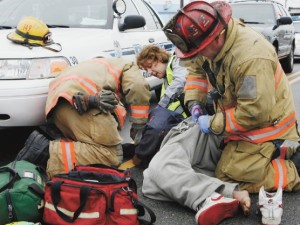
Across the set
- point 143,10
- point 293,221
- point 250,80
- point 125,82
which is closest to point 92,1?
point 143,10

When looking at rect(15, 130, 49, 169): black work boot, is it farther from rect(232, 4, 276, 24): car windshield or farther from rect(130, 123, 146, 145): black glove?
rect(232, 4, 276, 24): car windshield

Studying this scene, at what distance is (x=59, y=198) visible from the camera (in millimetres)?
2756

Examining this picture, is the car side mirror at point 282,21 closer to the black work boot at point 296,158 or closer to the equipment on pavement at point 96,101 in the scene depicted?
the black work boot at point 296,158

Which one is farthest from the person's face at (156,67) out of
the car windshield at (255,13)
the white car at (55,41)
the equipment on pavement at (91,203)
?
the car windshield at (255,13)

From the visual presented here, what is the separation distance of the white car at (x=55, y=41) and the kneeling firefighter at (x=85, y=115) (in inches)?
8.6

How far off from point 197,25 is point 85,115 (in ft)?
3.81

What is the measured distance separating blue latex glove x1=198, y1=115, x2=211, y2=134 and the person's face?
1174 millimetres

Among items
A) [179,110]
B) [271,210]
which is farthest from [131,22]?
[271,210]

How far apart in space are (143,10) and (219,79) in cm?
353

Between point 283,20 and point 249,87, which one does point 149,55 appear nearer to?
point 249,87

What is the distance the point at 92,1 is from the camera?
5.20 metres

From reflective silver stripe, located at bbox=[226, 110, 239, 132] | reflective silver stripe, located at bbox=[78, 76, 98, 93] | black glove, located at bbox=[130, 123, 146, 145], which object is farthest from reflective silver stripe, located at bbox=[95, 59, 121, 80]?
reflective silver stripe, located at bbox=[226, 110, 239, 132]

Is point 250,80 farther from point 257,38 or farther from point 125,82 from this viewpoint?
point 125,82

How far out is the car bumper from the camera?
145 inches
